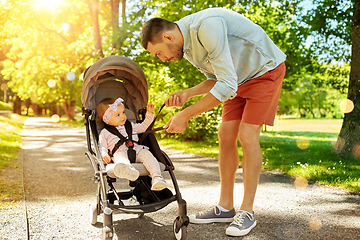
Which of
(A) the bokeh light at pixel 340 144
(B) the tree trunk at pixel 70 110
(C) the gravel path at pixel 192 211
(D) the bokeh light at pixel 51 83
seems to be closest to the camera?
(C) the gravel path at pixel 192 211

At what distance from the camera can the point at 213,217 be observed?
→ 3.24m

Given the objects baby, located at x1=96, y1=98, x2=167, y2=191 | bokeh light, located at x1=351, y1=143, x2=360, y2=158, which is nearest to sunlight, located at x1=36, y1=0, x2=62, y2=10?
baby, located at x1=96, y1=98, x2=167, y2=191

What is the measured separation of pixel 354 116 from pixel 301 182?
2.82 metres

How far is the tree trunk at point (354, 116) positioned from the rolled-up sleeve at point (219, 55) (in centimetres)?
522

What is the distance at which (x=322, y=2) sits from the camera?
9938 mm

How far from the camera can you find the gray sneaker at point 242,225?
2883 millimetres

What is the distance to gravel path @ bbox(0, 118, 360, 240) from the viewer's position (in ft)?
9.69

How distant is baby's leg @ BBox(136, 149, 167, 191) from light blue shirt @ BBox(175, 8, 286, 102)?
3.00 ft

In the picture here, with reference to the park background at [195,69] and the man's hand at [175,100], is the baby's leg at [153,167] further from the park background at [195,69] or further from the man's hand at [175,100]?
the park background at [195,69]

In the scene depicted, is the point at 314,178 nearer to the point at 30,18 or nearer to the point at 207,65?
the point at 207,65

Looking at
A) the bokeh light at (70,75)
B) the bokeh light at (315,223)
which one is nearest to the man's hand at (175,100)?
the bokeh light at (315,223)

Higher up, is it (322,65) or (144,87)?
(322,65)

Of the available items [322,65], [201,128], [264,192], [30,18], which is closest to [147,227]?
[264,192]

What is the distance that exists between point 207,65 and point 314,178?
10.6 ft
